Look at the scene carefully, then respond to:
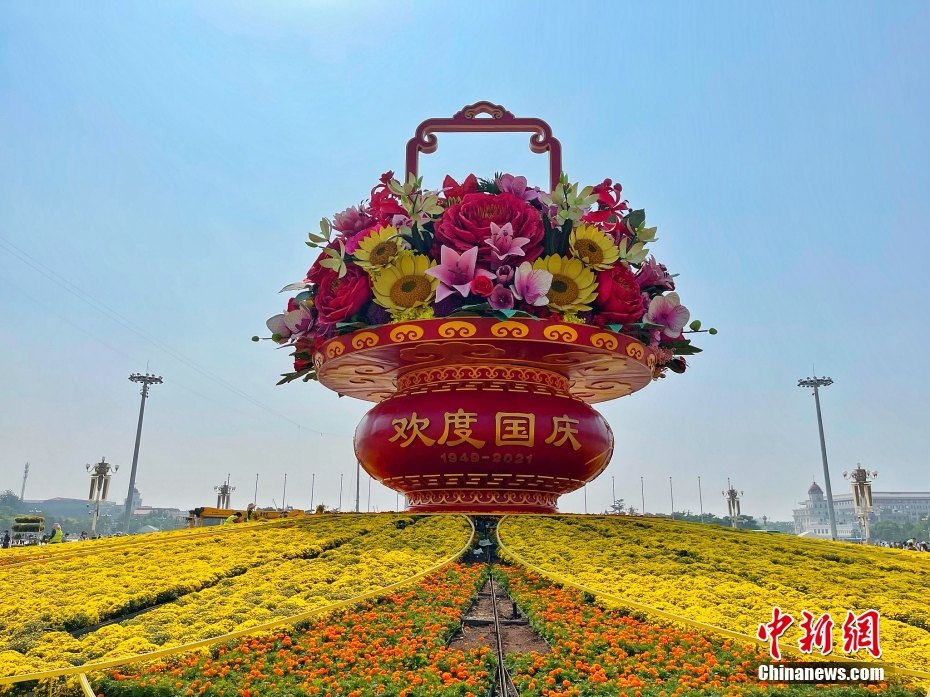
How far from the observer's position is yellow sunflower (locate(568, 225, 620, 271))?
7105mm

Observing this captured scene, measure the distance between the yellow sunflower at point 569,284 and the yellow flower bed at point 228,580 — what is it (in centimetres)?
227

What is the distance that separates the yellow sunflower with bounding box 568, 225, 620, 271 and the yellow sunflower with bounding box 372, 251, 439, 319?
1.40m

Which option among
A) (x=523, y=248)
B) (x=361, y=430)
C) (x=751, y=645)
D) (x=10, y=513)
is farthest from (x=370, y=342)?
(x=10, y=513)

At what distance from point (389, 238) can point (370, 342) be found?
1107mm

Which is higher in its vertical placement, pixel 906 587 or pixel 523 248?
pixel 523 248

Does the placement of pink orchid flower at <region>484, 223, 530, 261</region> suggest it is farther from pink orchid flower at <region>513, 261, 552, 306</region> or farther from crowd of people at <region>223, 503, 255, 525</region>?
crowd of people at <region>223, 503, 255, 525</region>

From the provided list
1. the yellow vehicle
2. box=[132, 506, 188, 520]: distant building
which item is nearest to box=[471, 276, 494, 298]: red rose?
the yellow vehicle

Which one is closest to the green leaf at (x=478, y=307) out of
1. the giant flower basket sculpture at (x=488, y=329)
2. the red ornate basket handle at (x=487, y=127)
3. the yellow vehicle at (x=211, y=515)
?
the giant flower basket sculpture at (x=488, y=329)

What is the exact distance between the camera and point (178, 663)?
11.0 ft

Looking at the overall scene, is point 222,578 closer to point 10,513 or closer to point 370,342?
point 370,342

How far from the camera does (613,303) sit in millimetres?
7109

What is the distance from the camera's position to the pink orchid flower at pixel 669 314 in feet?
24.3

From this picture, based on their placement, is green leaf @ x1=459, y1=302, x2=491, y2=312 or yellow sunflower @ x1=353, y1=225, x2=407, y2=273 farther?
yellow sunflower @ x1=353, y1=225, x2=407, y2=273

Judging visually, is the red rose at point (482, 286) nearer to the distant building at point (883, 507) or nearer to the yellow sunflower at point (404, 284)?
the yellow sunflower at point (404, 284)
